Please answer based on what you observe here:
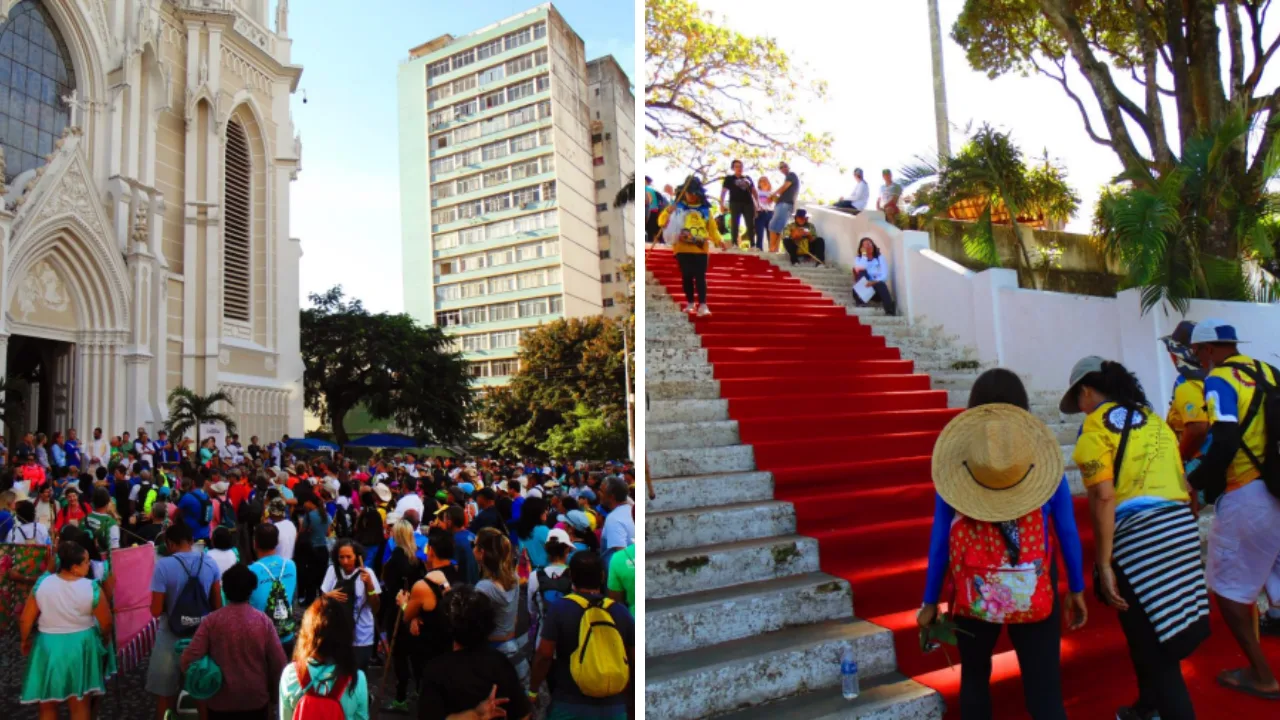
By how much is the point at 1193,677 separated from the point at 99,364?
79.2ft

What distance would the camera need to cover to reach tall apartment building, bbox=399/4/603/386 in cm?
5306

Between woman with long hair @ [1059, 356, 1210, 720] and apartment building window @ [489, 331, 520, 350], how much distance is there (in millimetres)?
51907

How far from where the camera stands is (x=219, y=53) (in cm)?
2623

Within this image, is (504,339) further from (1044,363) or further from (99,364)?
(1044,363)

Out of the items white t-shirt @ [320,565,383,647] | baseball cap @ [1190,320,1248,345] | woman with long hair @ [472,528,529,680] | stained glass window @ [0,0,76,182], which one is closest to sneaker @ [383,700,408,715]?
white t-shirt @ [320,565,383,647]

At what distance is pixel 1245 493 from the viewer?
376cm

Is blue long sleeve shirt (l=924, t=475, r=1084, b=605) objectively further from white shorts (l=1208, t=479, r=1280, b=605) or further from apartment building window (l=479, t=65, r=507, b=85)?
apartment building window (l=479, t=65, r=507, b=85)

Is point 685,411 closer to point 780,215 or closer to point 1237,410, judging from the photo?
point 1237,410

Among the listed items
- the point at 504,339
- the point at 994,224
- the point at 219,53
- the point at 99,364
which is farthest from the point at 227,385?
the point at 504,339

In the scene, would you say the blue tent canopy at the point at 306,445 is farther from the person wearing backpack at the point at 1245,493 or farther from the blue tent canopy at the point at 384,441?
the person wearing backpack at the point at 1245,493

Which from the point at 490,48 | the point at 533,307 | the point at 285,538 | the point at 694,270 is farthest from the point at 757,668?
the point at 490,48

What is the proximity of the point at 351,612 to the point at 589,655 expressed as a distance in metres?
2.35

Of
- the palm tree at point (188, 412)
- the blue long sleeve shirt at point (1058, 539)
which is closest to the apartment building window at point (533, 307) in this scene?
the palm tree at point (188, 412)

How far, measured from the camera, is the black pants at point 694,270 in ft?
24.1
